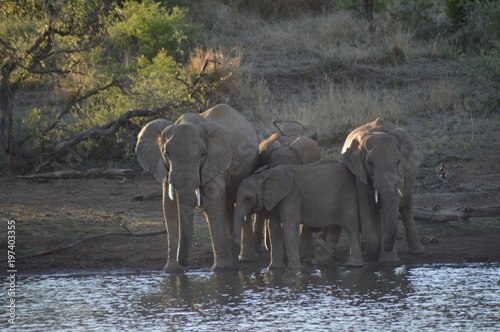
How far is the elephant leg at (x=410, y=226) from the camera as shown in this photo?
857cm

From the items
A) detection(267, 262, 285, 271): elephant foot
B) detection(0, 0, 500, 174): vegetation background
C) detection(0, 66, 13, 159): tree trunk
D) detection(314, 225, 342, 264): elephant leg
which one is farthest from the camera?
detection(0, 0, 500, 174): vegetation background

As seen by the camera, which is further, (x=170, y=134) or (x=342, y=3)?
(x=342, y=3)

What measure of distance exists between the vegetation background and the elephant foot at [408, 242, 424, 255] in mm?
3674

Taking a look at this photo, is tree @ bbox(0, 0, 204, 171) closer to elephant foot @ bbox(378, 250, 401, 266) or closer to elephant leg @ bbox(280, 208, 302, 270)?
elephant leg @ bbox(280, 208, 302, 270)

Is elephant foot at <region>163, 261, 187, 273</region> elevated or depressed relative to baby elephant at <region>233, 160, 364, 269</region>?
depressed

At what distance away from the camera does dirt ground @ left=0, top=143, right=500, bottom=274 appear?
866 cm

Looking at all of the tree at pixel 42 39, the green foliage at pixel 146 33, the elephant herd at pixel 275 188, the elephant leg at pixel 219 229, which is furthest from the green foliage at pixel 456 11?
the elephant leg at pixel 219 229

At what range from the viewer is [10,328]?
6324mm

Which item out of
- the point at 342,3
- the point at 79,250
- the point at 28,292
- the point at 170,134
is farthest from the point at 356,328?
the point at 342,3

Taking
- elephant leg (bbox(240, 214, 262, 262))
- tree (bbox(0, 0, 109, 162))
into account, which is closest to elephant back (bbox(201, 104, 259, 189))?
elephant leg (bbox(240, 214, 262, 262))

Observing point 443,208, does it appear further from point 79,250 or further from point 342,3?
point 342,3

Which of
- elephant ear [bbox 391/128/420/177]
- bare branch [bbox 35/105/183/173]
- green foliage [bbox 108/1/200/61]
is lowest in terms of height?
elephant ear [bbox 391/128/420/177]

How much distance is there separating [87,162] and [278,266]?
575 centimetres

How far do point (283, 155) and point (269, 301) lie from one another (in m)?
2.19
